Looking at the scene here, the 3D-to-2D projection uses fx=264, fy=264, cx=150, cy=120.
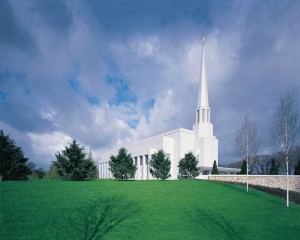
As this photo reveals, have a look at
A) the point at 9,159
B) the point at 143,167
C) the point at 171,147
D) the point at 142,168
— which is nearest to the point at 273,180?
the point at 171,147

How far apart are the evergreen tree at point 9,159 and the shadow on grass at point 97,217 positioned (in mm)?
19933

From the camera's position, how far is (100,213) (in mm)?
10711

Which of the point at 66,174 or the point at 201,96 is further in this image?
the point at 201,96

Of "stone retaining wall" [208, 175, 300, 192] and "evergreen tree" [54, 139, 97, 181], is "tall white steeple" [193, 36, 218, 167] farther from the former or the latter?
"evergreen tree" [54, 139, 97, 181]

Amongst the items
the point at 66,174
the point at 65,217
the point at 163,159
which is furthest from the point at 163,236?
the point at 163,159

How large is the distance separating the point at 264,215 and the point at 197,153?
33.1 m

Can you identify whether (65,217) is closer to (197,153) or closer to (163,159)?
(163,159)

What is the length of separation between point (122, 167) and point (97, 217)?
23.3 metres

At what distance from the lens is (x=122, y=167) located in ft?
109

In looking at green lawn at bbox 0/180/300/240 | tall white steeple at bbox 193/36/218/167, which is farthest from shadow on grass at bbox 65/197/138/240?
tall white steeple at bbox 193/36/218/167

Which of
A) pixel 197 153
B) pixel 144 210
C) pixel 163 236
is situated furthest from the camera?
pixel 197 153

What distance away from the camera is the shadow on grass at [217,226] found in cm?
947

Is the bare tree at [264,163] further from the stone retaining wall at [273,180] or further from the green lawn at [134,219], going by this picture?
the green lawn at [134,219]

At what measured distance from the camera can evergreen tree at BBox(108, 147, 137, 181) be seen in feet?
110
